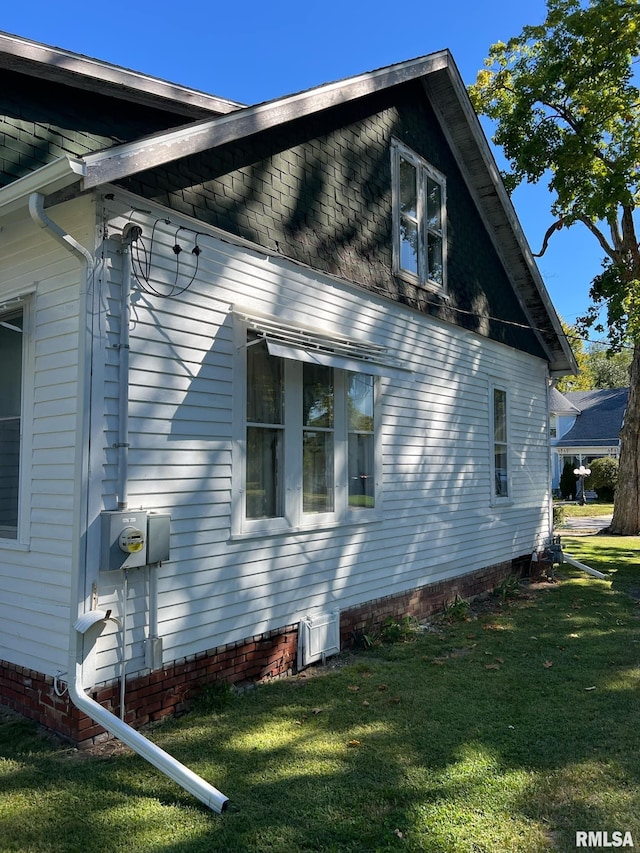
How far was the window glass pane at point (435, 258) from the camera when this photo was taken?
868 centimetres

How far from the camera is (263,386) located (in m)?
5.71

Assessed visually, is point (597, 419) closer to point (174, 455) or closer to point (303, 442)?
point (303, 442)

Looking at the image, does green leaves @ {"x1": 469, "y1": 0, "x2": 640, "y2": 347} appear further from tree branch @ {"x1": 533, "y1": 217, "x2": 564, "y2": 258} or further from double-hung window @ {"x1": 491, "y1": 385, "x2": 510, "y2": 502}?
double-hung window @ {"x1": 491, "y1": 385, "x2": 510, "y2": 502}

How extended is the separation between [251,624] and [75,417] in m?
2.30

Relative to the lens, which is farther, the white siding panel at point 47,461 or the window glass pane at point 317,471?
the window glass pane at point 317,471

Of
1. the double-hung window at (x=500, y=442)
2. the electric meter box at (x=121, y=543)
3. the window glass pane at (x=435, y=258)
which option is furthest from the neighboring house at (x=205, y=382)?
the double-hung window at (x=500, y=442)

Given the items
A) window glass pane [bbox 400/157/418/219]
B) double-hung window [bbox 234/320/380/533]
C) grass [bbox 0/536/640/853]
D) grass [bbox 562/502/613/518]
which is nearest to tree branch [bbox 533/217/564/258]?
window glass pane [bbox 400/157/418/219]

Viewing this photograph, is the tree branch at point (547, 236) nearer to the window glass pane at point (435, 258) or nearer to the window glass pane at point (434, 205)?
the window glass pane at point (434, 205)

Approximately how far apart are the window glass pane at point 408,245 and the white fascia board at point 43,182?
4.84 metres

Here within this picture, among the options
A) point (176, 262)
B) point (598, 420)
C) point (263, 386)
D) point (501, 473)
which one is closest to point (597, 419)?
point (598, 420)

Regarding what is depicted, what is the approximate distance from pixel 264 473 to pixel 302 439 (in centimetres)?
62

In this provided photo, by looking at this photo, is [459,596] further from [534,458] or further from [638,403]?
[638,403]

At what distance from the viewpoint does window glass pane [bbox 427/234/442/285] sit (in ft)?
28.5

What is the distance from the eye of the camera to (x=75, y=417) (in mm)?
4254
